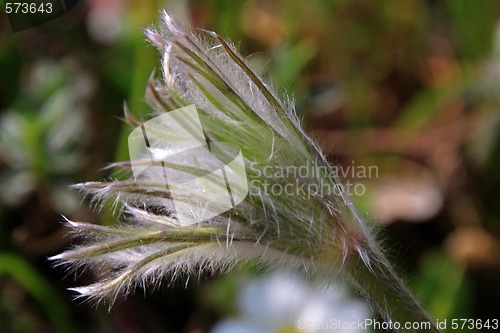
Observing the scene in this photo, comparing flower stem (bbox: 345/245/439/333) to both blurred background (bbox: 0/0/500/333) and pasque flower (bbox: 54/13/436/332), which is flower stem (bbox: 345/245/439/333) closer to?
pasque flower (bbox: 54/13/436/332)

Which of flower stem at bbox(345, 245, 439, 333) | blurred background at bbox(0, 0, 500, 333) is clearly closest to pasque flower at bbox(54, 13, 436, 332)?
flower stem at bbox(345, 245, 439, 333)

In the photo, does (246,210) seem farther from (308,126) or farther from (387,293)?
(308,126)

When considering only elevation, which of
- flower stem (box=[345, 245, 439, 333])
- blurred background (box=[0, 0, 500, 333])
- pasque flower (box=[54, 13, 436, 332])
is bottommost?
blurred background (box=[0, 0, 500, 333])

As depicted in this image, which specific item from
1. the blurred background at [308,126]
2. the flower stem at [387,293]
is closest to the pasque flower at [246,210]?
the flower stem at [387,293]

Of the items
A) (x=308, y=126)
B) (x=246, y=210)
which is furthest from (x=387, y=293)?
(x=308, y=126)

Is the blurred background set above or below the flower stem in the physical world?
below

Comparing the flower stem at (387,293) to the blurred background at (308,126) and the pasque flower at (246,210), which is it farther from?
the blurred background at (308,126)
